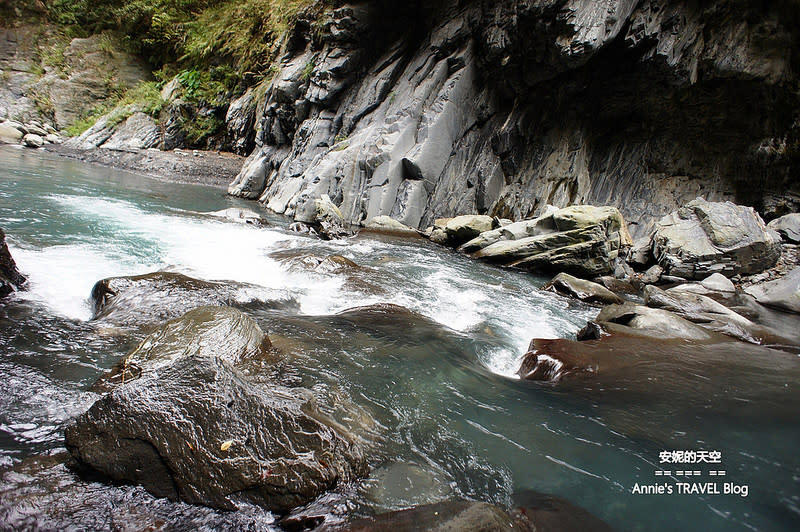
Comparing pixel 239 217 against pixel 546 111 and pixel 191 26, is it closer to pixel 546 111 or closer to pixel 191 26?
pixel 546 111

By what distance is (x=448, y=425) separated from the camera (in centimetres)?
336

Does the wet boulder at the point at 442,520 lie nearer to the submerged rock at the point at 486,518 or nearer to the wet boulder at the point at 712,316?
the submerged rock at the point at 486,518

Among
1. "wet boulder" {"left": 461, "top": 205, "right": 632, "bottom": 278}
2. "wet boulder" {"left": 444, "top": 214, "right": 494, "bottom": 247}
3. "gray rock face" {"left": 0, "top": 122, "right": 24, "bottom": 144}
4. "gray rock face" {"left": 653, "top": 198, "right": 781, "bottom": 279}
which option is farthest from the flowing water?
"gray rock face" {"left": 0, "top": 122, "right": 24, "bottom": 144}

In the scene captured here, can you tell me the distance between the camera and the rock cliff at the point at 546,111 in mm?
12875

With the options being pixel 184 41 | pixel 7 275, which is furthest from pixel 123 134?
pixel 7 275

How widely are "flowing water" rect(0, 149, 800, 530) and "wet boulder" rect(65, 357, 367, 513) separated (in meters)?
0.11

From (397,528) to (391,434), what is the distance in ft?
3.47

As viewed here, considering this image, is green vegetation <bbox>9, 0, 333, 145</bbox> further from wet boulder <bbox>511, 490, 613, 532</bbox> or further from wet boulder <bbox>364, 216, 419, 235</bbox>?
wet boulder <bbox>511, 490, 613, 532</bbox>

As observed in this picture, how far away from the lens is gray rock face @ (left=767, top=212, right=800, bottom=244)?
38.0ft

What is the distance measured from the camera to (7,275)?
15.4ft

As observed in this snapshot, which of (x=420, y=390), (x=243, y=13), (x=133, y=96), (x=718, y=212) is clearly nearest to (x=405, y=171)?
(x=718, y=212)

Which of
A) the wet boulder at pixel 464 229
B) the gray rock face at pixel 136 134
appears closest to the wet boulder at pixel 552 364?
the wet boulder at pixel 464 229

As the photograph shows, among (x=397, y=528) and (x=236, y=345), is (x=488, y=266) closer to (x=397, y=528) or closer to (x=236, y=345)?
(x=236, y=345)

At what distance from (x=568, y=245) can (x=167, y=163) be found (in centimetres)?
2142
